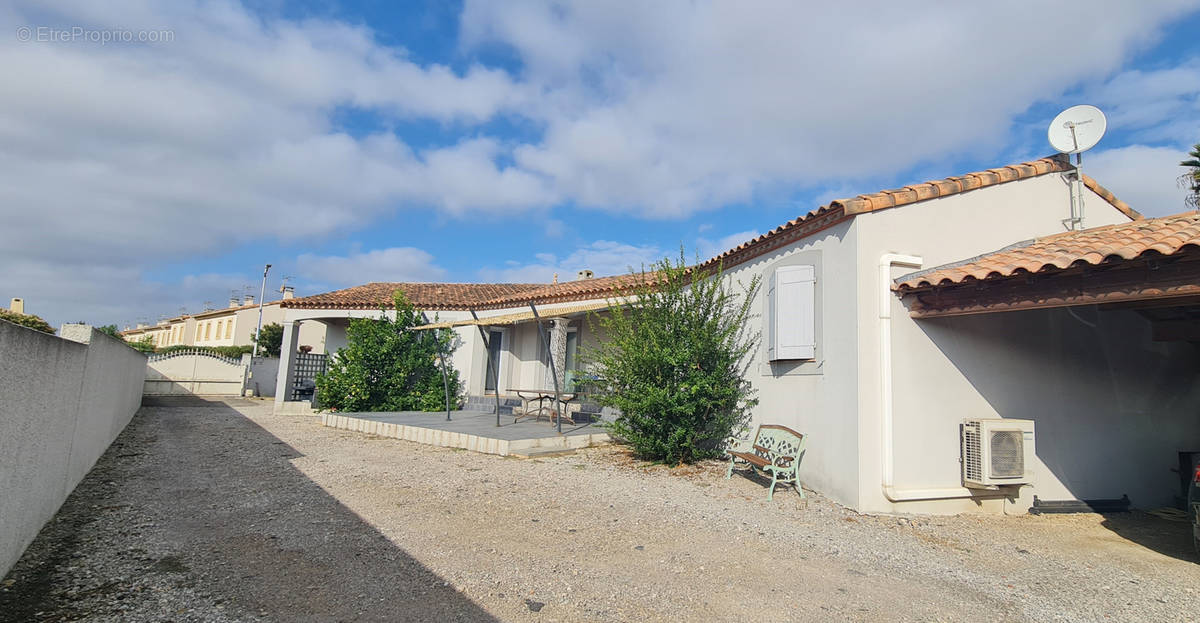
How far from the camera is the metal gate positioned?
53.8 ft

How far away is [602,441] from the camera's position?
9852 millimetres

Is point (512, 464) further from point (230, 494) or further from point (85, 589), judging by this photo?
point (85, 589)

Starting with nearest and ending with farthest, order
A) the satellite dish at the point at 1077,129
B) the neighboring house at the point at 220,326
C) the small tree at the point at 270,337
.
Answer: the satellite dish at the point at 1077,129, the small tree at the point at 270,337, the neighboring house at the point at 220,326

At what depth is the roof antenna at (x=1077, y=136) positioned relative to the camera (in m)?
6.96

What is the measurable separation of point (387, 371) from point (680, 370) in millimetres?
8322

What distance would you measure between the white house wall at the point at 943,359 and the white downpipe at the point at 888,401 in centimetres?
5

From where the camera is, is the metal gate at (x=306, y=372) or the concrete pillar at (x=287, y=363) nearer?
the concrete pillar at (x=287, y=363)

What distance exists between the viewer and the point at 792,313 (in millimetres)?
7184

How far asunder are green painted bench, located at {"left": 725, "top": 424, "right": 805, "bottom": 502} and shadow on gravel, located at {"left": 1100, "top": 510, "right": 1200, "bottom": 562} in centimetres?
314

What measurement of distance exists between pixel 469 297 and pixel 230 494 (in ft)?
36.6

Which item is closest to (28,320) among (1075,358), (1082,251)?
(1082,251)

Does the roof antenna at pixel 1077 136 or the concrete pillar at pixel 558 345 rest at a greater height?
the roof antenna at pixel 1077 136

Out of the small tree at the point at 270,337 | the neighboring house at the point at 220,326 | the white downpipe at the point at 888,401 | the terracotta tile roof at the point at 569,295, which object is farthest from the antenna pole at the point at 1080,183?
the neighboring house at the point at 220,326

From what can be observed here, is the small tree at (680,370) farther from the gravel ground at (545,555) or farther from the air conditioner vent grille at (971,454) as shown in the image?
the air conditioner vent grille at (971,454)
